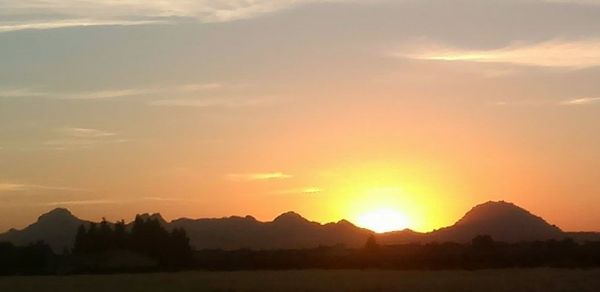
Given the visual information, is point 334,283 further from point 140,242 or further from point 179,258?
point 140,242

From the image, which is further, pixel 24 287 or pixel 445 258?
pixel 445 258

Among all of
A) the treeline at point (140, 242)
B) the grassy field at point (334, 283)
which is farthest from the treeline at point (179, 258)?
the grassy field at point (334, 283)

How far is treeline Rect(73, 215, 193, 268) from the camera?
347ft

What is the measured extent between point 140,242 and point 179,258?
5.09 meters

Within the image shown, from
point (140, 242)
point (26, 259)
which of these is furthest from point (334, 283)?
point (26, 259)

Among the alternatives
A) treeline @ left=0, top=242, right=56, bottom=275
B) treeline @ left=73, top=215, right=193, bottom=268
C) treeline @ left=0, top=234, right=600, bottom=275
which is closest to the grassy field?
treeline @ left=0, top=234, right=600, bottom=275

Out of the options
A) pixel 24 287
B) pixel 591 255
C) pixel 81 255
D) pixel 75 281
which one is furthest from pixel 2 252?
pixel 591 255

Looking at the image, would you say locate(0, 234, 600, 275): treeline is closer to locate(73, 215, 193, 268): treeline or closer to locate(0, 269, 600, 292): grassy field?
locate(73, 215, 193, 268): treeline

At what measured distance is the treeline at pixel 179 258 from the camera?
308 feet

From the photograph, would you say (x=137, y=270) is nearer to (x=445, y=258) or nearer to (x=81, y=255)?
(x=81, y=255)

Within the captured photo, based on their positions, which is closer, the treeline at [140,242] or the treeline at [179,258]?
the treeline at [179,258]

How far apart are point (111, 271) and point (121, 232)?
15386mm

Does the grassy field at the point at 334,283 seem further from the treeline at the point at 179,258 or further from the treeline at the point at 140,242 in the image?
the treeline at the point at 140,242

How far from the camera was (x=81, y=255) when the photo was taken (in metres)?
107
